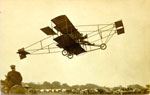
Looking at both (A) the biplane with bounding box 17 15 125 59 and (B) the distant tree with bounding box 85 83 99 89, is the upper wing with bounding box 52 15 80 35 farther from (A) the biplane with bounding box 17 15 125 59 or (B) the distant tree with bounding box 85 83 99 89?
(B) the distant tree with bounding box 85 83 99 89

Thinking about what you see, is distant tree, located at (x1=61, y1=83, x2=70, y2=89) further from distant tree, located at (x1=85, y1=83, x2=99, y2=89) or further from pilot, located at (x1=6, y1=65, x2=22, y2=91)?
pilot, located at (x1=6, y1=65, x2=22, y2=91)

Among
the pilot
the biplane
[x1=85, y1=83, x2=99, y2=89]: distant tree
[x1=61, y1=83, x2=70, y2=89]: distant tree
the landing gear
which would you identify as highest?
the biplane

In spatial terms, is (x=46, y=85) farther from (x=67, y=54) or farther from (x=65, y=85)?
(x=67, y=54)

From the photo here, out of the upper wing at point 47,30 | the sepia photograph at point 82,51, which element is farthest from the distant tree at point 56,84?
the upper wing at point 47,30

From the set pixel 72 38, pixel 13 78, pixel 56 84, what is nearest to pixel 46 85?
pixel 56 84

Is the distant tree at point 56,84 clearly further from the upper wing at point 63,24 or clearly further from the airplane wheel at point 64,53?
the upper wing at point 63,24

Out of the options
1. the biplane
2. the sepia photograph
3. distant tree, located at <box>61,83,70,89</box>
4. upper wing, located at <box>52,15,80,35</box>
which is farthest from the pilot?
upper wing, located at <box>52,15,80,35</box>

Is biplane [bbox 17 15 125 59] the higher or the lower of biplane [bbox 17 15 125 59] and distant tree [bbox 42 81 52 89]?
the higher
